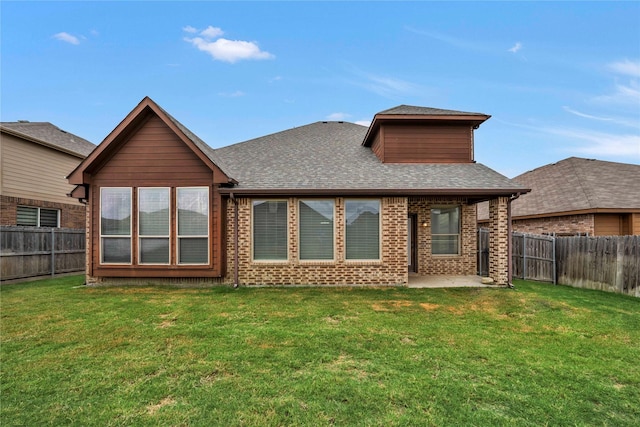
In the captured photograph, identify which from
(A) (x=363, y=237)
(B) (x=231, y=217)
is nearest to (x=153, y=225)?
(B) (x=231, y=217)

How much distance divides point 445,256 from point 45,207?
1732 centimetres

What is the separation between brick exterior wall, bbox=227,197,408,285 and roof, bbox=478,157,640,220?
9.18 m

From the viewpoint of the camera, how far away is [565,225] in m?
13.1

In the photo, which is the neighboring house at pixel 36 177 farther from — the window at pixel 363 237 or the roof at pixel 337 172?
the window at pixel 363 237

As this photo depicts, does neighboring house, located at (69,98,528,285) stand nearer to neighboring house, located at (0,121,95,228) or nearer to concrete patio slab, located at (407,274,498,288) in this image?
concrete patio slab, located at (407,274,498,288)

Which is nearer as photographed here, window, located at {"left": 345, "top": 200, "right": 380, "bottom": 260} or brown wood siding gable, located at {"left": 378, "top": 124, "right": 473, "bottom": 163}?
window, located at {"left": 345, "top": 200, "right": 380, "bottom": 260}

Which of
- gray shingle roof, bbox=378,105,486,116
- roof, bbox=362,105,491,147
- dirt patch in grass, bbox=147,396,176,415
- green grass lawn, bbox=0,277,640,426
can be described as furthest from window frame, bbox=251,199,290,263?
dirt patch in grass, bbox=147,396,176,415

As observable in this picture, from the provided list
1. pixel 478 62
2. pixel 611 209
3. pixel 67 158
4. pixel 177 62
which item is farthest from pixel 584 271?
pixel 67 158

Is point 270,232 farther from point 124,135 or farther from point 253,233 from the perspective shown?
point 124,135

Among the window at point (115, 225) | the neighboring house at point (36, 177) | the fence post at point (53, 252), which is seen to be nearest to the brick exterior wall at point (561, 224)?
the window at point (115, 225)

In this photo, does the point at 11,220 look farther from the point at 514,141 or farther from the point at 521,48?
the point at 514,141

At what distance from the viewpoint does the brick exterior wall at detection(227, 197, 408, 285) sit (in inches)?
340

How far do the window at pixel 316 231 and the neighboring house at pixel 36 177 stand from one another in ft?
40.1

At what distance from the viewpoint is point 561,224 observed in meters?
13.3
